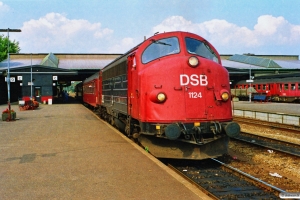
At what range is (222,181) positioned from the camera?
7.39 m

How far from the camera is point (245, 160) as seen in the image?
10.1m

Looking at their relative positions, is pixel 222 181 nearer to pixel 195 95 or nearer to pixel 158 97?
pixel 195 95

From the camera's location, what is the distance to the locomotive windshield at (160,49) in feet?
29.7

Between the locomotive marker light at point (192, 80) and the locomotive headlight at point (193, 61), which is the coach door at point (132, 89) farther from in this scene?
the locomotive headlight at point (193, 61)

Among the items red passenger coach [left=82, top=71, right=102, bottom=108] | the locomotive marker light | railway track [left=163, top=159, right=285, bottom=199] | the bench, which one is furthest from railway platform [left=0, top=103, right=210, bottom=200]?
the bench

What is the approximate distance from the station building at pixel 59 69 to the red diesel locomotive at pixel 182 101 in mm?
24653

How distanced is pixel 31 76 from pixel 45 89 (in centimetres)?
418

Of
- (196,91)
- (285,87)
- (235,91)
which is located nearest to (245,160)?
(196,91)

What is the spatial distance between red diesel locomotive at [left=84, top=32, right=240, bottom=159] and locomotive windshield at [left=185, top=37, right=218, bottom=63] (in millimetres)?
33

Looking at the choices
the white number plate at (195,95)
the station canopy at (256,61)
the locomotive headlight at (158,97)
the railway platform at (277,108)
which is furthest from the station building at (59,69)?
the white number plate at (195,95)

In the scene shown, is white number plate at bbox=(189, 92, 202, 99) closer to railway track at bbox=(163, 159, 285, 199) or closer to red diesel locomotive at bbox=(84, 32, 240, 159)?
red diesel locomotive at bbox=(84, 32, 240, 159)

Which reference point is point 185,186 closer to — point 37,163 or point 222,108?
point 222,108

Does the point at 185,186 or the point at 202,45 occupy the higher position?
the point at 202,45

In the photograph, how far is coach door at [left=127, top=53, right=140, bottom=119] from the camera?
368 inches
